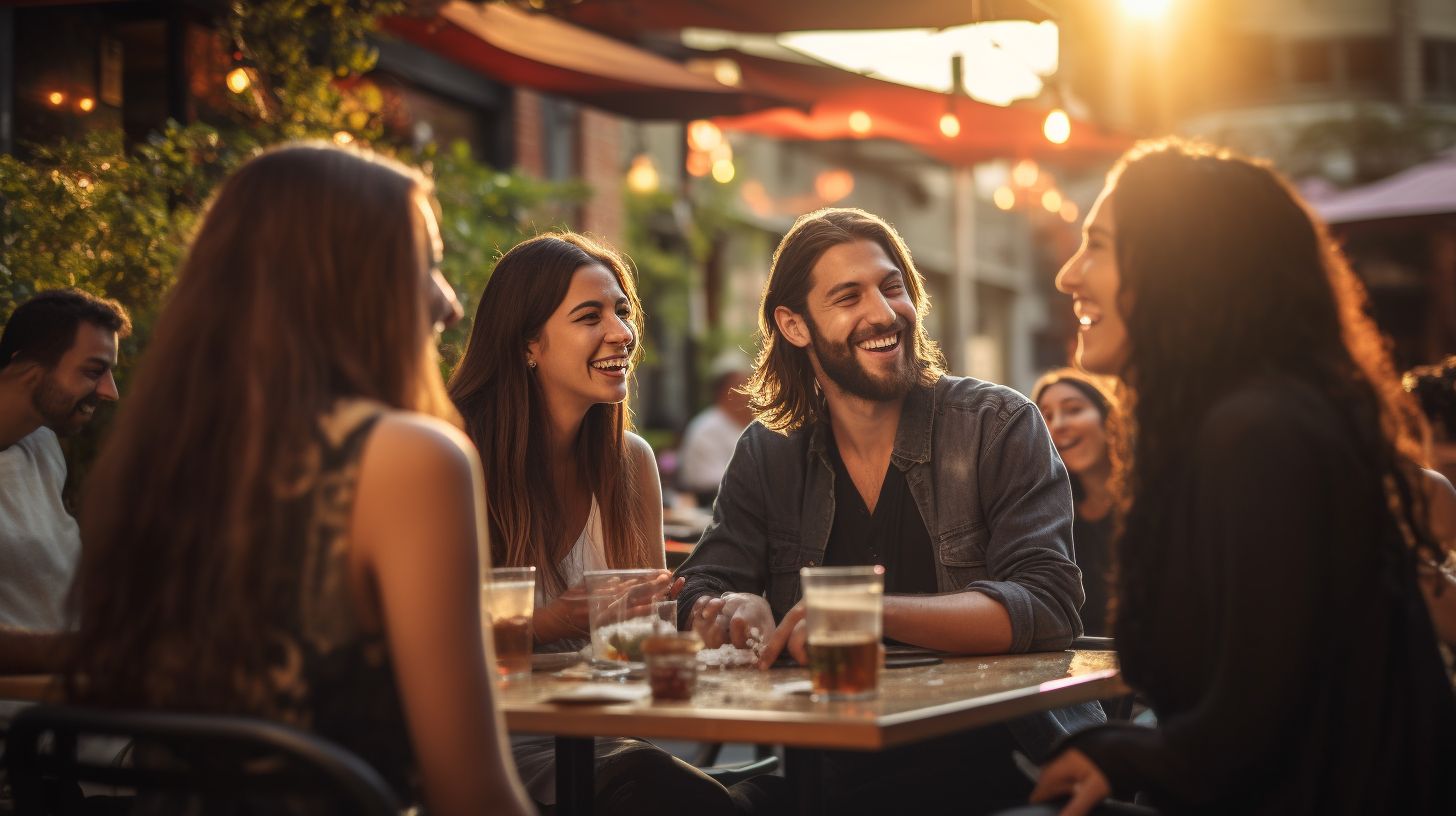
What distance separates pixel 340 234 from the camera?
6.21ft

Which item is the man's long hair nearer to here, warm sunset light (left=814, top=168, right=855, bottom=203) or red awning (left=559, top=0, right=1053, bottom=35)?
red awning (left=559, top=0, right=1053, bottom=35)

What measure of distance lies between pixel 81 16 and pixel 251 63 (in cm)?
157

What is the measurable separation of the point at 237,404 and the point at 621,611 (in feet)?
3.25

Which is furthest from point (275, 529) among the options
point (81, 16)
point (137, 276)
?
point (81, 16)

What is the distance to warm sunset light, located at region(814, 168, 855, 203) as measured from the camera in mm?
19297

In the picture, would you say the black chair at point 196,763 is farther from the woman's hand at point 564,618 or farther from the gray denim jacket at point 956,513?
the gray denim jacket at point 956,513

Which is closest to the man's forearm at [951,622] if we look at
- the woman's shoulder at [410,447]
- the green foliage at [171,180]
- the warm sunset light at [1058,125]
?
the woman's shoulder at [410,447]

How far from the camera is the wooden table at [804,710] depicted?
6.60ft

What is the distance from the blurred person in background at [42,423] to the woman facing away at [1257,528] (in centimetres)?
236

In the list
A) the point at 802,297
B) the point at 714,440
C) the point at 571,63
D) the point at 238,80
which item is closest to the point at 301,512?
the point at 802,297

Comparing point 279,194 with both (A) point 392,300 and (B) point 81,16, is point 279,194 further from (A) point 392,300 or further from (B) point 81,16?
(B) point 81,16

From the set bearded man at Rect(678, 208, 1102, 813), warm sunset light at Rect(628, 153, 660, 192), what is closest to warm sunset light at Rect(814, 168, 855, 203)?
warm sunset light at Rect(628, 153, 660, 192)

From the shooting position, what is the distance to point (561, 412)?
12.3ft

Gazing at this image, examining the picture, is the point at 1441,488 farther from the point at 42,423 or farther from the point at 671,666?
the point at 42,423
